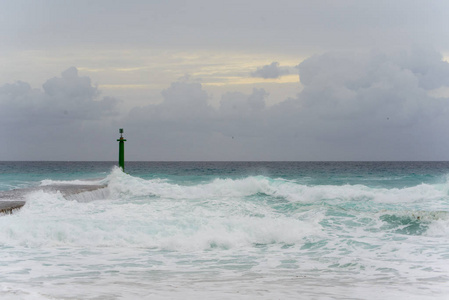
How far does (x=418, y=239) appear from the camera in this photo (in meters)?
9.76

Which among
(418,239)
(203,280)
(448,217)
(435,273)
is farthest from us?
(448,217)

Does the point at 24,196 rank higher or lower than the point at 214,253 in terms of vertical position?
higher

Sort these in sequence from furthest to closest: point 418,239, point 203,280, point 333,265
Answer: point 418,239
point 333,265
point 203,280

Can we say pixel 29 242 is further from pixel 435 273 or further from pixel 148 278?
pixel 435 273

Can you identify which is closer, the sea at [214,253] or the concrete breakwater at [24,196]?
the sea at [214,253]

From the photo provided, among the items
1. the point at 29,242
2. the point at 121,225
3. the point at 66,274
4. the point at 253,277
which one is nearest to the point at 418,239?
the point at 253,277

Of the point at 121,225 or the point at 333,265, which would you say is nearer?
the point at 333,265

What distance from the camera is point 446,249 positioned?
8648 millimetres

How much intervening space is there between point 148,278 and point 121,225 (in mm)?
4132

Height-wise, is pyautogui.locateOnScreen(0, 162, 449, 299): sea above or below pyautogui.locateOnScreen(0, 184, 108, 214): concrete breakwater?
below

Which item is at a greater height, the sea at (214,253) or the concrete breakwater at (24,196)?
the concrete breakwater at (24,196)

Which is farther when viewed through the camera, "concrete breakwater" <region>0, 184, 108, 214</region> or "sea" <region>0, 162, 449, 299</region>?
"concrete breakwater" <region>0, 184, 108, 214</region>

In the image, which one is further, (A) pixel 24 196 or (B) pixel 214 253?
(A) pixel 24 196

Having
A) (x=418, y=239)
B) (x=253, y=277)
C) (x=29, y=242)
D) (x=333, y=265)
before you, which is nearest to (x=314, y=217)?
(x=418, y=239)
